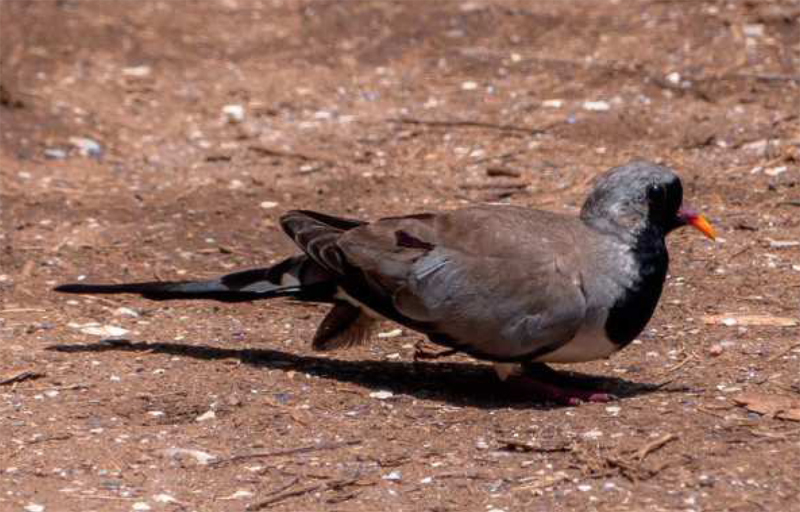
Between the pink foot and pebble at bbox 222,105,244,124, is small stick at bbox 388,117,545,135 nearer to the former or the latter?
pebble at bbox 222,105,244,124

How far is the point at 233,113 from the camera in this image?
943cm

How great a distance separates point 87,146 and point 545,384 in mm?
4125

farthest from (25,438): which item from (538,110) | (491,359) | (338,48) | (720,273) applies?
(338,48)

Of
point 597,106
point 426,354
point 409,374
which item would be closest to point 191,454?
point 409,374

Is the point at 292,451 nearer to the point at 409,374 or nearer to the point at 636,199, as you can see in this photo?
the point at 409,374

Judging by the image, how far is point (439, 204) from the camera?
25.8ft

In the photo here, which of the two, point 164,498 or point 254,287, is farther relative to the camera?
point 254,287

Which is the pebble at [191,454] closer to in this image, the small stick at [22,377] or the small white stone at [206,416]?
the small white stone at [206,416]

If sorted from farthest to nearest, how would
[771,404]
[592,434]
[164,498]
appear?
1. [771,404]
2. [592,434]
3. [164,498]

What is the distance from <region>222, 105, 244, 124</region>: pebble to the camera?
9352 millimetres

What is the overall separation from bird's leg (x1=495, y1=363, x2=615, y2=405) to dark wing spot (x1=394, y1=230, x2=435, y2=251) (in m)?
0.49

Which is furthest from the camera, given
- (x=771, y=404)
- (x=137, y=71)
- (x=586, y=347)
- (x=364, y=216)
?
(x=137, y=71)

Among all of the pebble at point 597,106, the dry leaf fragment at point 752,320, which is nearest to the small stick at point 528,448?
the dry leaf fragment at point 752,320

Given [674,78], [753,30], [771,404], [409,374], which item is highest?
[753,30]
